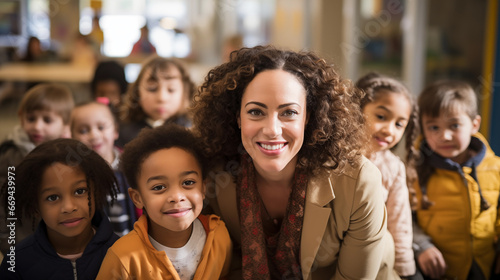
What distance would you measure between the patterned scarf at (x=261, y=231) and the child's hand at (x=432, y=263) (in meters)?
0.58

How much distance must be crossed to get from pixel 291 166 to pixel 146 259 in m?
0.56

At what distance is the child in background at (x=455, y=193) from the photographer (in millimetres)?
1871

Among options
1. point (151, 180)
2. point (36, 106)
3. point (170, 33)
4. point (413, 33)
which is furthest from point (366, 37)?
point (151, 180)

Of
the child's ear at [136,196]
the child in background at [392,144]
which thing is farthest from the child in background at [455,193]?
the child's ear at [136,196]

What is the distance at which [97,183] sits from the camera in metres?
1.52

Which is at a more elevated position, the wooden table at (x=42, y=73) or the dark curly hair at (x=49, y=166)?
the wooden table at (x=42, y=73)

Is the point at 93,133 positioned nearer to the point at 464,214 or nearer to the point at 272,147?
the point at 272,147

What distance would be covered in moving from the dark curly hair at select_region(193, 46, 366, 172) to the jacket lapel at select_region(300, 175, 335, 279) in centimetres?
6

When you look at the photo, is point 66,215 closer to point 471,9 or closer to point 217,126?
point 217,126

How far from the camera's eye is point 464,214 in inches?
73.5

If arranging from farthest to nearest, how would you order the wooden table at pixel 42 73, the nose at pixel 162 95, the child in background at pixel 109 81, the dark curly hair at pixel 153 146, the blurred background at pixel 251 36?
the wooden table at pixel 42 73
the blurred background at pixel 251 36
the child in background at pixel 109 81
the nose at pixel 162 95
the dark curly hair at pixel 153 146

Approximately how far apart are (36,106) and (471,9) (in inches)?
144

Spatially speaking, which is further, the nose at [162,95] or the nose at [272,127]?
the nose at [162,95]

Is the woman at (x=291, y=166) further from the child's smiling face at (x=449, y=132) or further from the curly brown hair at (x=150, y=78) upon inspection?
the curly brown hair at (x=150, y=78)
